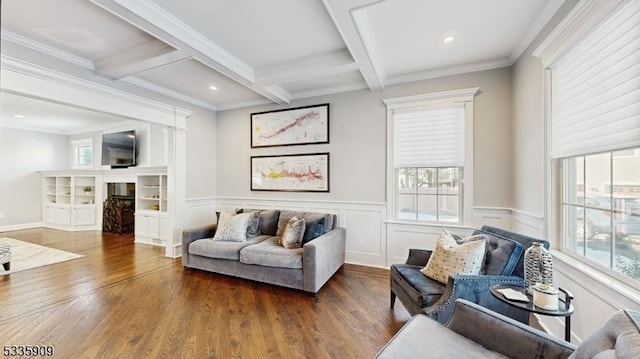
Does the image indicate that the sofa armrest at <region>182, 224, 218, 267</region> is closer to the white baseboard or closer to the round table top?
the round table top

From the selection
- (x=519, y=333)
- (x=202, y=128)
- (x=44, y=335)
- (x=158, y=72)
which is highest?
(x=158, y=72)

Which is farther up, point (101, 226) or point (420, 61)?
point (420, 61)

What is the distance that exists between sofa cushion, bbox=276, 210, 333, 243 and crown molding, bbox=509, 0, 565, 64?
2773 mm

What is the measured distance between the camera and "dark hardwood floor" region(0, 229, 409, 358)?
6.50 feet

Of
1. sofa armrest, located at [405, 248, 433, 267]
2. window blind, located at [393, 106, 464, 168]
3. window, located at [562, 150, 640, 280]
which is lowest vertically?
sofa armrest, located at [405, 248, 433, 267]

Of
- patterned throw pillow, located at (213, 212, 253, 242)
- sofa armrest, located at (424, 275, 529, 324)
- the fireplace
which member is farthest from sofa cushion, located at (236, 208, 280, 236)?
the fireplace

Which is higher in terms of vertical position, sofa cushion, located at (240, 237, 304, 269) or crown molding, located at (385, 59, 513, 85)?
crown molding, located at (385, 59, 513, 85)

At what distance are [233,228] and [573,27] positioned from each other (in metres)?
3.73

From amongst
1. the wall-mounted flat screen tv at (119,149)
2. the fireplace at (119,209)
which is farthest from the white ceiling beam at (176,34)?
the fireplace at (119,209)

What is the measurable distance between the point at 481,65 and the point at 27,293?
5.66 metres

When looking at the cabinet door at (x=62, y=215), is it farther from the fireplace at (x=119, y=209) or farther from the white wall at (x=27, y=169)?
the fireplace at (x=119, y=209)

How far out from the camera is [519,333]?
124 cm

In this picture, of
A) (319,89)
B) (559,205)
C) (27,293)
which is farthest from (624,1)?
(27,293)

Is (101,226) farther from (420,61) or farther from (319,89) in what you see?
(420,61)
